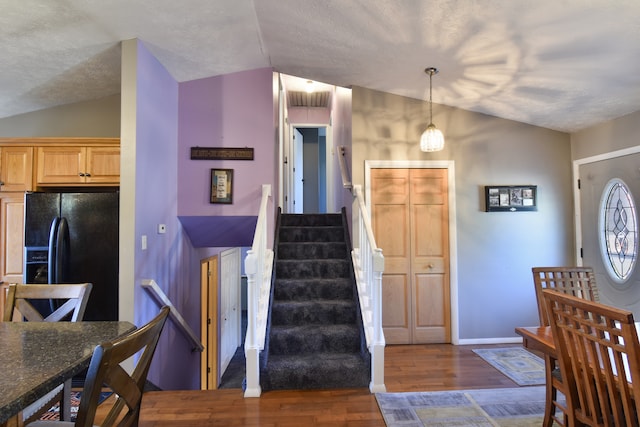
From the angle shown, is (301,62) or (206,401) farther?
(301,62)

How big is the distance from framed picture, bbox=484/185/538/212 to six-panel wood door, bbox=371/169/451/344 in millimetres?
486

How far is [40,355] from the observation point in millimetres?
1069

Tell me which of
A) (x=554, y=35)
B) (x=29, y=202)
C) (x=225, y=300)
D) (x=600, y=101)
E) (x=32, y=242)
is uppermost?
(x=554, y=35)

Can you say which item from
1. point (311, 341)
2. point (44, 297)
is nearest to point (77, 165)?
point (44, 297)

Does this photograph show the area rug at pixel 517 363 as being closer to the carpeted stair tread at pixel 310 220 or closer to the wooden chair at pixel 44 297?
the carpeted stair tread at pixel 310 220

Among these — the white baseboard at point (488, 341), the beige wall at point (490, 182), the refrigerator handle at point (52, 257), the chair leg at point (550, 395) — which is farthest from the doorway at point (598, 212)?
the refrigerator handle at point (52, 257)

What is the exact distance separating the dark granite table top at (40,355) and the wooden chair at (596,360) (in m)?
1.86

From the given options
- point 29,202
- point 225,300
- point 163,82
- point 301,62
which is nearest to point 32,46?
point 163,82

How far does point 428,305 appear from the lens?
12.1 feet

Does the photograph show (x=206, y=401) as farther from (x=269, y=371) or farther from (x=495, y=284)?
(x=495, y=284)

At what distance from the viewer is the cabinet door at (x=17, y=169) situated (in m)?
3.02

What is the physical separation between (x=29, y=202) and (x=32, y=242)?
1.12 feet

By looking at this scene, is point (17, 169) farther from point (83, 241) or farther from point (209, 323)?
point (209, 323)

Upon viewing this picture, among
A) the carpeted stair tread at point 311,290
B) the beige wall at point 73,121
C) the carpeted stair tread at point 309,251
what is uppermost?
the beige wall at point 73,121
